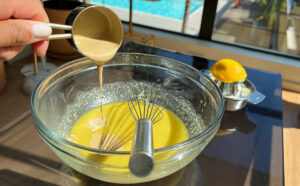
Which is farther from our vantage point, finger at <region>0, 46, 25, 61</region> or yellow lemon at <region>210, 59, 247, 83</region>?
yellow lemon at <region>210, 59, 247, 83</region>

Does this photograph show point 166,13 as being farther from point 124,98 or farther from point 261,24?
point 124,98

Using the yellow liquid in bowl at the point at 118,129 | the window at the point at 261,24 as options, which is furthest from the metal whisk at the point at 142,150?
the window at the point at 261,24

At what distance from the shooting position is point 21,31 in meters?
0.50

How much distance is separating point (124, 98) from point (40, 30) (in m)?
0.31

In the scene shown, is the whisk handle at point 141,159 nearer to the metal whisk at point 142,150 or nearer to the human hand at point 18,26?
the metal whisk at point 142,150

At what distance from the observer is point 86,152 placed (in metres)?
0.44

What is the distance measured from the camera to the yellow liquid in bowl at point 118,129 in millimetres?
582

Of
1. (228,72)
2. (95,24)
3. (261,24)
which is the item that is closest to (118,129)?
(95,24)

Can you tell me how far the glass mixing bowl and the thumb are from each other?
0.11 meters

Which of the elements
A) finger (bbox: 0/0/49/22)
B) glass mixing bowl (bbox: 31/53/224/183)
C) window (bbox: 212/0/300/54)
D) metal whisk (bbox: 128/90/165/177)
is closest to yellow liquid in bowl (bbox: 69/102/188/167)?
glass mixing bowl (bbox: 31/53/224/183)

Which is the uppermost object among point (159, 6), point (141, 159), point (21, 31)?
point (21, 31)

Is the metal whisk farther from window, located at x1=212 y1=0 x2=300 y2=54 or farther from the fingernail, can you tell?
window, located at x1=212 y1=0 x2=300 y2=54

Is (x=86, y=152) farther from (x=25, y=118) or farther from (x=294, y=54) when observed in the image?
(x=294, y=54)

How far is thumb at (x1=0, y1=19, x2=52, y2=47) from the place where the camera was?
1.61 feet
